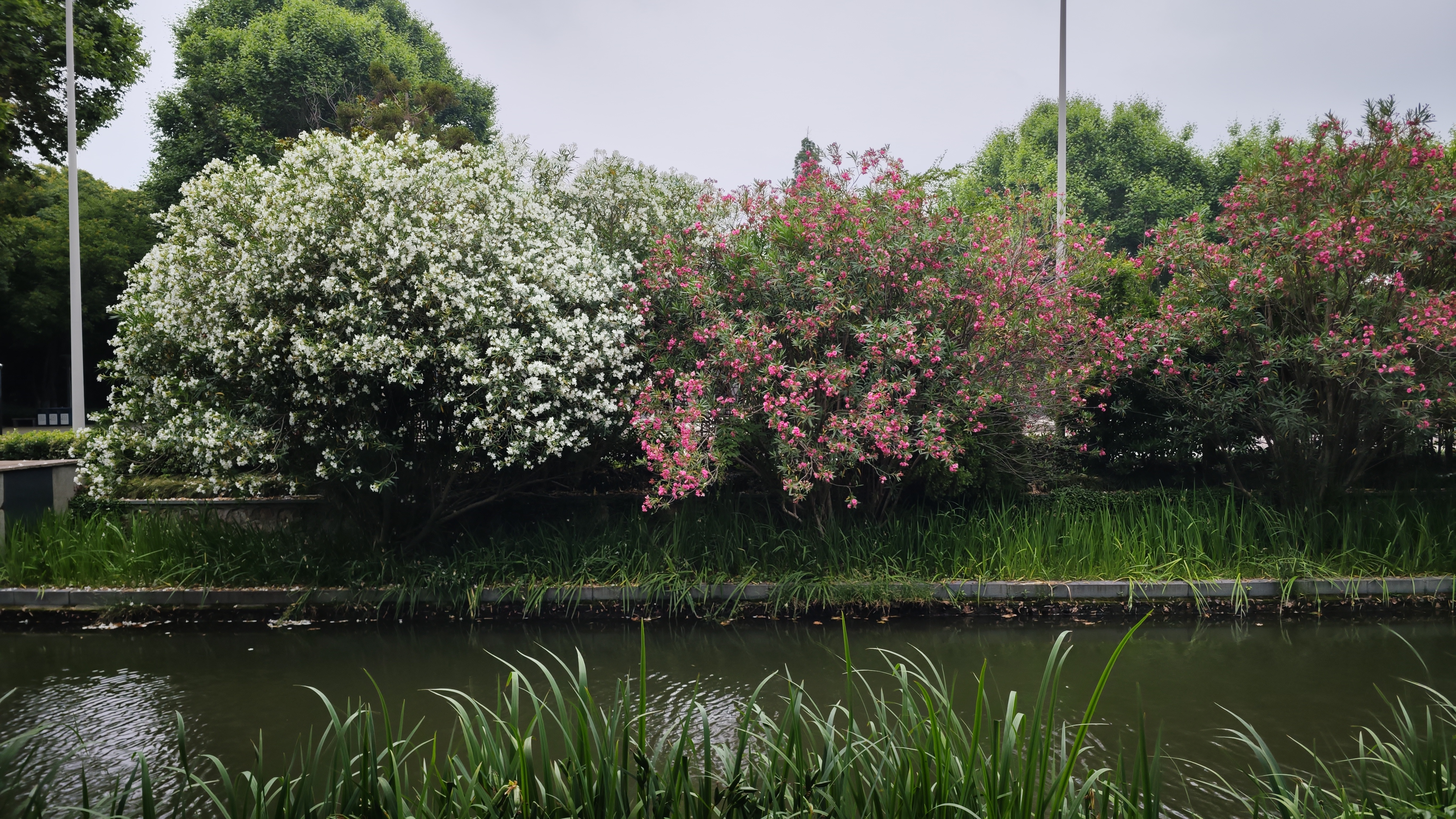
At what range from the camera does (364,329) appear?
7371mm

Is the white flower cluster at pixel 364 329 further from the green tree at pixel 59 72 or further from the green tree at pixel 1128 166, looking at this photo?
the green tree at pixel 1128 166

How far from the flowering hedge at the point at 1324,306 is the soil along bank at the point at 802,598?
1553 mm

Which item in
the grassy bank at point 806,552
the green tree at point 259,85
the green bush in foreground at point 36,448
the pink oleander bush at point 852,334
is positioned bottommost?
the grassy bank at point 806,552

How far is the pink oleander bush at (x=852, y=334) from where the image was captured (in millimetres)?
7668

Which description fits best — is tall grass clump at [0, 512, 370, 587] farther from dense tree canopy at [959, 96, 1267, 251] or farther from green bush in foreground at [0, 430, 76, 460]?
dense tree canopy at [959, 96, 1267, 251]

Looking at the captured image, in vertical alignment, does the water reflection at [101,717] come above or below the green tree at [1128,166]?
below

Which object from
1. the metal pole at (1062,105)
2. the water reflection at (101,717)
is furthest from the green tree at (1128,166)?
the water reflection at (101,717)

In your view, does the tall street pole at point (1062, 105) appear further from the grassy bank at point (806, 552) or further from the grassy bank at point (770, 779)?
the grassy bank at point (770, 779)

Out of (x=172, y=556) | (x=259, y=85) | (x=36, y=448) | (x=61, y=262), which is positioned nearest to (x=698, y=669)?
(x=172, y=556)

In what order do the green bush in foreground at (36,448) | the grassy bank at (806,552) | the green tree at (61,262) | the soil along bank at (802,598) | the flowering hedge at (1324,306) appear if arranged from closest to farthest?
the soil along bank at (802,598) < the flowering hedge at (1324,306) < the grassy bank at (806,552) < the green bush in foreground at (36,448) < the green tree at (61,262)

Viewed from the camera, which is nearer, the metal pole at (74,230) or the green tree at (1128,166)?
the metal pole at (74,230)

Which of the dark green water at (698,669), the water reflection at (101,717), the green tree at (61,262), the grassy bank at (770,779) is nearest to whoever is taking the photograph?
the grassy bank at (770,779)

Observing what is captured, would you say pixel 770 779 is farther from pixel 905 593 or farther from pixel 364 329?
pixel 364 329

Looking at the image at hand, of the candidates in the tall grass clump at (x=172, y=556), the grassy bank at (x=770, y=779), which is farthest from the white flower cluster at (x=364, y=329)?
the grassy bank at (x=770, y=779)
